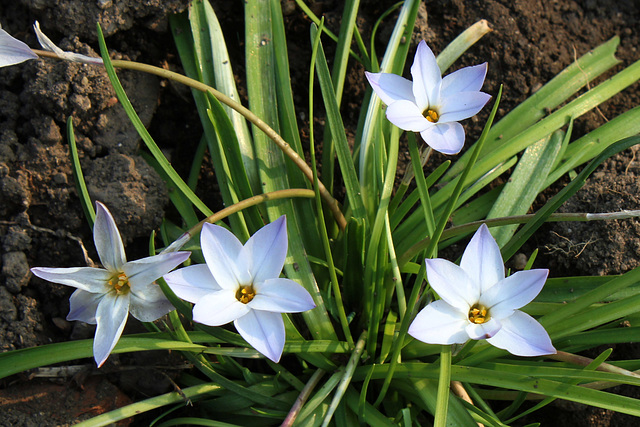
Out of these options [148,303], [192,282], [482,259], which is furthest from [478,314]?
[148,303]

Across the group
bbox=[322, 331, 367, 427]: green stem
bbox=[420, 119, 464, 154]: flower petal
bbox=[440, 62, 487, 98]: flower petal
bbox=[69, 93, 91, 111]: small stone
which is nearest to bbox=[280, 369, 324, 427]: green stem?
bbox=[322, 331, 367, 427]: green stem

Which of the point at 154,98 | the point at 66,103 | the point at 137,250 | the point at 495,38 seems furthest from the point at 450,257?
the point at 66,103

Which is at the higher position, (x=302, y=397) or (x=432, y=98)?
(x=432, y=98)

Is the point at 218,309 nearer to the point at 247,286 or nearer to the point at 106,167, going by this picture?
the point at 247,286

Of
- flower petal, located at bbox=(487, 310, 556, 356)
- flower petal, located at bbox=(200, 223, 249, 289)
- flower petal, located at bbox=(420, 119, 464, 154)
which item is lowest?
flower petal, located at bbox=(200, 223, 249, 289)

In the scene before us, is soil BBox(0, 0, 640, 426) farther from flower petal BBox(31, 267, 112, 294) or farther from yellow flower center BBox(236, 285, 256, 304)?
yellow flower center BBox(236, 285, 256, 304)

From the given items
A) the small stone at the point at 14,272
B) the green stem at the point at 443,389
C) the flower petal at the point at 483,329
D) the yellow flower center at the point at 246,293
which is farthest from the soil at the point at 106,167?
the flower petal at the point at 483,329

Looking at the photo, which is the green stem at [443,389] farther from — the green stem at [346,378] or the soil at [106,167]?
the soil at [106,167]
